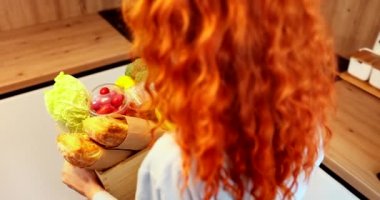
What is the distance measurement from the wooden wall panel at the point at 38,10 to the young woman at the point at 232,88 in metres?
1.22

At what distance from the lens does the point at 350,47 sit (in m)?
1.39

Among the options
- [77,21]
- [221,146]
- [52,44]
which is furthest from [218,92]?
Answer: [77,21]

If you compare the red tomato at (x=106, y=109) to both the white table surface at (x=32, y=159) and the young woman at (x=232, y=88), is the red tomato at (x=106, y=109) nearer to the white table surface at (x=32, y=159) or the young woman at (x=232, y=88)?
the young woman at (x=232, y=88)

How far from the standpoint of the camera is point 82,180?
2.78 feet

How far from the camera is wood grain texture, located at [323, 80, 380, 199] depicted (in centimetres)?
97

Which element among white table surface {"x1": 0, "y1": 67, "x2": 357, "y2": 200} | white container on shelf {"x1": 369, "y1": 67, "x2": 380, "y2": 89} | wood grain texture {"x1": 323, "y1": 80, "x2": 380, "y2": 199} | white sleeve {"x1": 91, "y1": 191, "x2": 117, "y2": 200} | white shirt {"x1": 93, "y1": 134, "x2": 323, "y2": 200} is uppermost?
white shirt {"x1": 93, "y1": 134, "x2": 323, "y2": 200}

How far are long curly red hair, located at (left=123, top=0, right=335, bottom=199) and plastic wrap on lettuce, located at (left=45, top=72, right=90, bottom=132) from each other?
36 centimetres

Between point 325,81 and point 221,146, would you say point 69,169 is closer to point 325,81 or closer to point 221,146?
point 221,146

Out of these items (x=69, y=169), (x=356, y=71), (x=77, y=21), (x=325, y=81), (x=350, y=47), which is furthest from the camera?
(x=77, y=21)

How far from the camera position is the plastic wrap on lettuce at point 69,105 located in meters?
0.82

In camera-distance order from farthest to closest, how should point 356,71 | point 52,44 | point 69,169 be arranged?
point 52,44 < point 356,71 < point 69,169

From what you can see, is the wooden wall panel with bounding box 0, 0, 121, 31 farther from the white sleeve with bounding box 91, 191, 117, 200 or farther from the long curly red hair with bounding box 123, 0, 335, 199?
the long curly red hair with bounding box 123, 0, 335, 199

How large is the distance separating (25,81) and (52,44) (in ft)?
0.87

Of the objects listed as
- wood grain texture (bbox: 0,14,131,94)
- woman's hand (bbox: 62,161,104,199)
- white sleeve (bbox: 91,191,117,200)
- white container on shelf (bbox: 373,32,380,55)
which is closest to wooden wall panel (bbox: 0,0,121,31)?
wood grain texture (bbox: 0,14,131,94)
